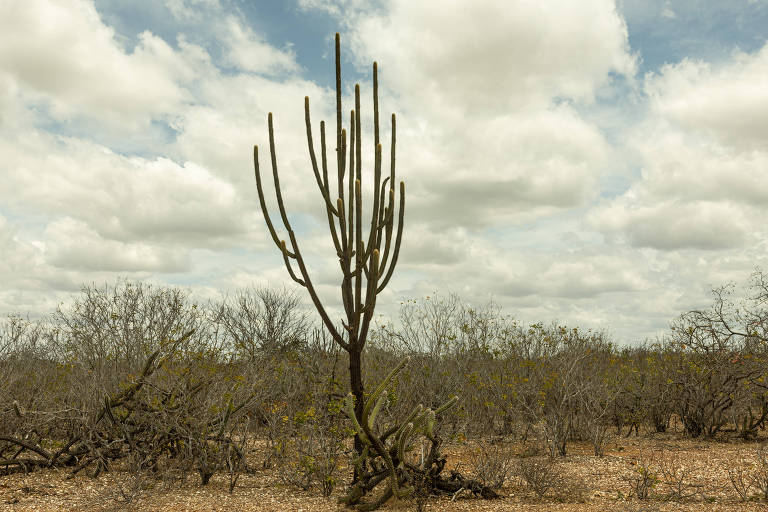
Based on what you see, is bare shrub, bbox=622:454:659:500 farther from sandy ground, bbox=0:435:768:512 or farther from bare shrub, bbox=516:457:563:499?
bare shrub, bbox=516:457:563:499

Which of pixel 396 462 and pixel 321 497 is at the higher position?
pixel 396 462

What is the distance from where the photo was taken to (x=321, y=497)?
23.0ft

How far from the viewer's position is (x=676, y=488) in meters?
7.04

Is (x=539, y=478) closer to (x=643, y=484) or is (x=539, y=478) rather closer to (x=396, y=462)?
(x=643, y=484)

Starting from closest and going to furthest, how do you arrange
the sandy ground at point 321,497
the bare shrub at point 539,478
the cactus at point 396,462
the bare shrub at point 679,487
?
the cactus at point 396,462 → the sandy ground at point 321,497 → the bare shrub at point 679,487 → the bare shrub at point 539,478

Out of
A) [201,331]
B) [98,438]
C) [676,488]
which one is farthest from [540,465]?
[201,331]

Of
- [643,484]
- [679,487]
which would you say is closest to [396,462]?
[643,484]

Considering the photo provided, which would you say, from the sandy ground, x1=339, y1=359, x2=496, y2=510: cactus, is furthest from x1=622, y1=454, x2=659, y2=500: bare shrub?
x1=339, y1=359, x2=496, y2=510: cactus

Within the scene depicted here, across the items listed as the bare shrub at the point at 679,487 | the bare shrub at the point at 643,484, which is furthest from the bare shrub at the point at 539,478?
the bare shrub at the point at 679,487

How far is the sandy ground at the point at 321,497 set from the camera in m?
6.39

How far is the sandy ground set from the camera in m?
6.39

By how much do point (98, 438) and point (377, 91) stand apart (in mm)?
5625

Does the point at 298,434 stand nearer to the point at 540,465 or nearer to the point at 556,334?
the point at 540,465

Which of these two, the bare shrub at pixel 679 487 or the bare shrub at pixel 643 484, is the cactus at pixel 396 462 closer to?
the bare shrub at pixel 643 484
